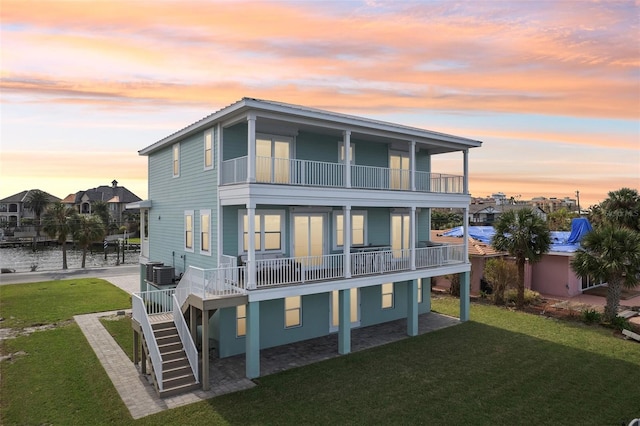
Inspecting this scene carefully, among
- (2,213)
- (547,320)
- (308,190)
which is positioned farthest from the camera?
(2,213)

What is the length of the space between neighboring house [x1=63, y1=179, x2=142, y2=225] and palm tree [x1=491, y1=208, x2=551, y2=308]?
3608 inches

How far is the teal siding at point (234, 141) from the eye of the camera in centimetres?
1530

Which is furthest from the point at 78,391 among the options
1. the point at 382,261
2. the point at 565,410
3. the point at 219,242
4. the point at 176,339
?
the point at 565,410

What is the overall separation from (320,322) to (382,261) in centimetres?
366

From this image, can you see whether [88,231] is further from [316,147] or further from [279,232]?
[316,147]

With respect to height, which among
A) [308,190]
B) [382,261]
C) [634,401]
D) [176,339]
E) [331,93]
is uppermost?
[331,93]

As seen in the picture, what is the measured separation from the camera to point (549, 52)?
16.7 meters

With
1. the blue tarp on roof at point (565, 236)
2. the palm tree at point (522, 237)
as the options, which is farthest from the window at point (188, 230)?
the blue tarp on roof at point (565, 236)

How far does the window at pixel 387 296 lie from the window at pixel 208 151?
9.85 m

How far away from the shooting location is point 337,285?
15445 millimetres

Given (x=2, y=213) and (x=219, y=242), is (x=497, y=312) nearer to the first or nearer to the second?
(x=219, y=242)

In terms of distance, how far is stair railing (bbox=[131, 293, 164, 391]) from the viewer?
1205cm

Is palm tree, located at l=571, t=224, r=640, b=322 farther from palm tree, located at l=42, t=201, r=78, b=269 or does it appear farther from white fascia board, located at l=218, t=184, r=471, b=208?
palm tree, located at l=42, t=201, r=78, b=269

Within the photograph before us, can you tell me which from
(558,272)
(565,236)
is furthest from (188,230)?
(565,236)
